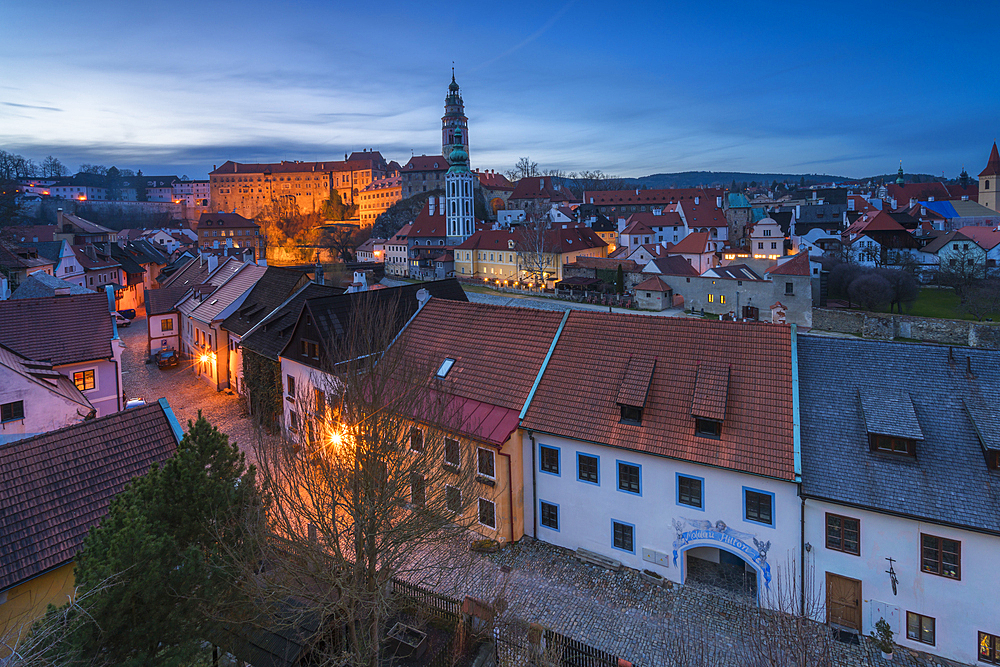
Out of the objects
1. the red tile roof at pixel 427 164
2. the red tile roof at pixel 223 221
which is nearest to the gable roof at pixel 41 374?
the red tile roof at pixel 223 221

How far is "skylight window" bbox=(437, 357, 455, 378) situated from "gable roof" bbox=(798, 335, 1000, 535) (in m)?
10.8

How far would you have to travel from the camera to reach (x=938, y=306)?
48.5 meters

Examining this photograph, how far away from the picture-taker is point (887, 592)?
38.2 ft

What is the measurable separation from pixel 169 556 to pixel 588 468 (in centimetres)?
1048

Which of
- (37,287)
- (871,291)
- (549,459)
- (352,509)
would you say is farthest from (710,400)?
→ (871,291)

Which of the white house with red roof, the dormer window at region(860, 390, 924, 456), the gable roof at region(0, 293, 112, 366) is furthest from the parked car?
the dormer window at region(860, 390, 924, 456)

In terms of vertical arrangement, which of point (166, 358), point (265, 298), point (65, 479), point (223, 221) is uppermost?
point (223, 221)

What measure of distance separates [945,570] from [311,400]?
14027mm

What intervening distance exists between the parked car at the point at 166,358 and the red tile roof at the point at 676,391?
28.0 meters

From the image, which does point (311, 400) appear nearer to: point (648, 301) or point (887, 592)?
point (887, 592)

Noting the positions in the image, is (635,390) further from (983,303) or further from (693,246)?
(693,246)

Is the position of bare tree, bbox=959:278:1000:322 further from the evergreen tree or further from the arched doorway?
the evergreen tree

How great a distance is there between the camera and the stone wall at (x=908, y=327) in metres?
39.6

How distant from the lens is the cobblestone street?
23.7 meters
